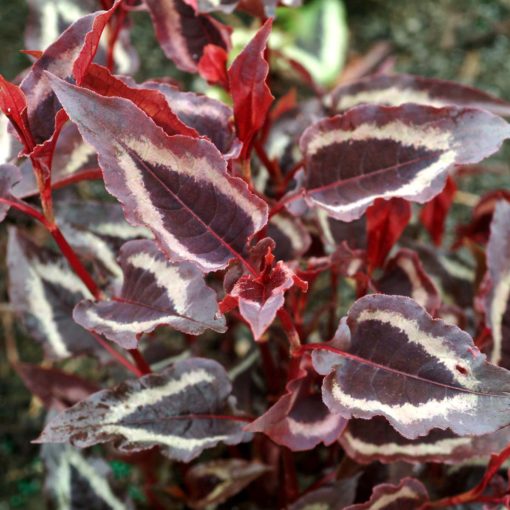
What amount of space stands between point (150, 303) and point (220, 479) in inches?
14.4

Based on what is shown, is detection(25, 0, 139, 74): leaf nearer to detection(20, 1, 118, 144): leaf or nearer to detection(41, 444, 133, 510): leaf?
detection(20, 1, 118, 144): leaf

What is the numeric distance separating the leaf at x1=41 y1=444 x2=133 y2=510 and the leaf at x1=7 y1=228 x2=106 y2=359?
17cm

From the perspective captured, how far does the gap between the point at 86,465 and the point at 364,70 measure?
106cm

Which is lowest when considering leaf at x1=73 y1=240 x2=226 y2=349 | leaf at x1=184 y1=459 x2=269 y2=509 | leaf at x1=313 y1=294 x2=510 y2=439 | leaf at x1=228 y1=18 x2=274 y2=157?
leaf at x1=184 y1=459 x2=269 y2=509

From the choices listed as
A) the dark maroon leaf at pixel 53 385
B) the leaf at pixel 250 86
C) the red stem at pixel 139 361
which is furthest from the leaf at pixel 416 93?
the dark maroon leaf at pixel 53 385

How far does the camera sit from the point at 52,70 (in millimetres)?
704

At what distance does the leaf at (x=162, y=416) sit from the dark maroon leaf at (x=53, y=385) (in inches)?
11.1

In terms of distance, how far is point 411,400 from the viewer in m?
0.69

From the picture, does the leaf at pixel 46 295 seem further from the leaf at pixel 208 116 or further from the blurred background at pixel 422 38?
the blurred background at pixel 422 38

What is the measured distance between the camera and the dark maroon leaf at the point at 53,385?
1.04m

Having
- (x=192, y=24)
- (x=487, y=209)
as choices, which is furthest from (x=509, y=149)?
(x=192, y=24)

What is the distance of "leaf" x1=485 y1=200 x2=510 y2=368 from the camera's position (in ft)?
2.87

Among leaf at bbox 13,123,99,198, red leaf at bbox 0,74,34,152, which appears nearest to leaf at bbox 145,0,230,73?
leaf at bbox 13,123,99,198

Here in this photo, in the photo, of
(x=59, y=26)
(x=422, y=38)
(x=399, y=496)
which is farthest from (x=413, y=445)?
(x=422, y=38)
